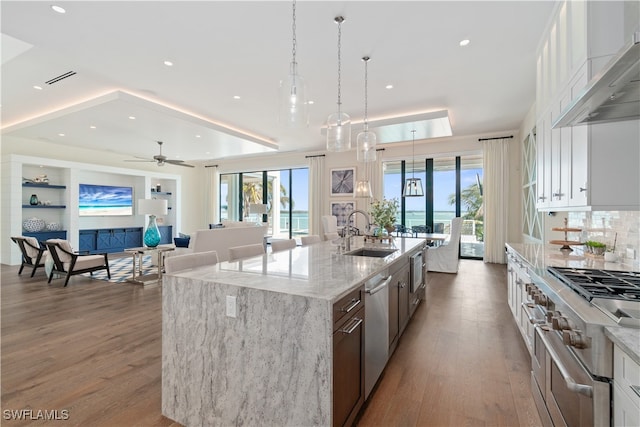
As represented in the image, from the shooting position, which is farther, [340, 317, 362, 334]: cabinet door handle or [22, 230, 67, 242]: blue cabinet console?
[22, 230, 67, 242]: blue cabinet console

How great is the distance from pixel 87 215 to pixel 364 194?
821cm

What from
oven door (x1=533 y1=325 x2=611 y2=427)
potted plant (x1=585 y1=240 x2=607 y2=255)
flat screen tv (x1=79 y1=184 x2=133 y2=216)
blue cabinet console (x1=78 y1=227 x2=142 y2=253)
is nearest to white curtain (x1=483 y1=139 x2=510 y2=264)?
potted plant (x1=585 y1=240 x2=607 y2=255)

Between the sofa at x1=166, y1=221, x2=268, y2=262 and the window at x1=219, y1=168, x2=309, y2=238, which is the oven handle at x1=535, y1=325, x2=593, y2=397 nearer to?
the sofa at x1=166, y1=221, x2=268, y2=262

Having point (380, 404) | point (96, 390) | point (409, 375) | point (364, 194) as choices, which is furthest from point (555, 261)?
point (364, 194)

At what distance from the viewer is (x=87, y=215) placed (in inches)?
340

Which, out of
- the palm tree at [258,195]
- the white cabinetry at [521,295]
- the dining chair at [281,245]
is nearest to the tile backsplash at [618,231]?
the white cabinetry at [521,295]

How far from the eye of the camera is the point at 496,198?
23.1 ft

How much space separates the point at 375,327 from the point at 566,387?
3.31ft

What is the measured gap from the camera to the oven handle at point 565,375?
3.58ft

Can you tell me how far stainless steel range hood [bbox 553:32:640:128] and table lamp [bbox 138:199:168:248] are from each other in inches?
243

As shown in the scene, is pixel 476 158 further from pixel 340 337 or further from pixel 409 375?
pixel 340 337

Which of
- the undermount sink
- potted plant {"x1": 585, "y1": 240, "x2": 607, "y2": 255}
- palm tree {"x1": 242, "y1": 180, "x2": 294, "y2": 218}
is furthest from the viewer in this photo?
palm tree {"x1": 242, "y1": 180, "x2": 294, "y2": 218}

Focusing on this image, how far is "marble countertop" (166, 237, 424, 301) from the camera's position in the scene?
155 cm

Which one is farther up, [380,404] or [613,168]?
[613,168]
